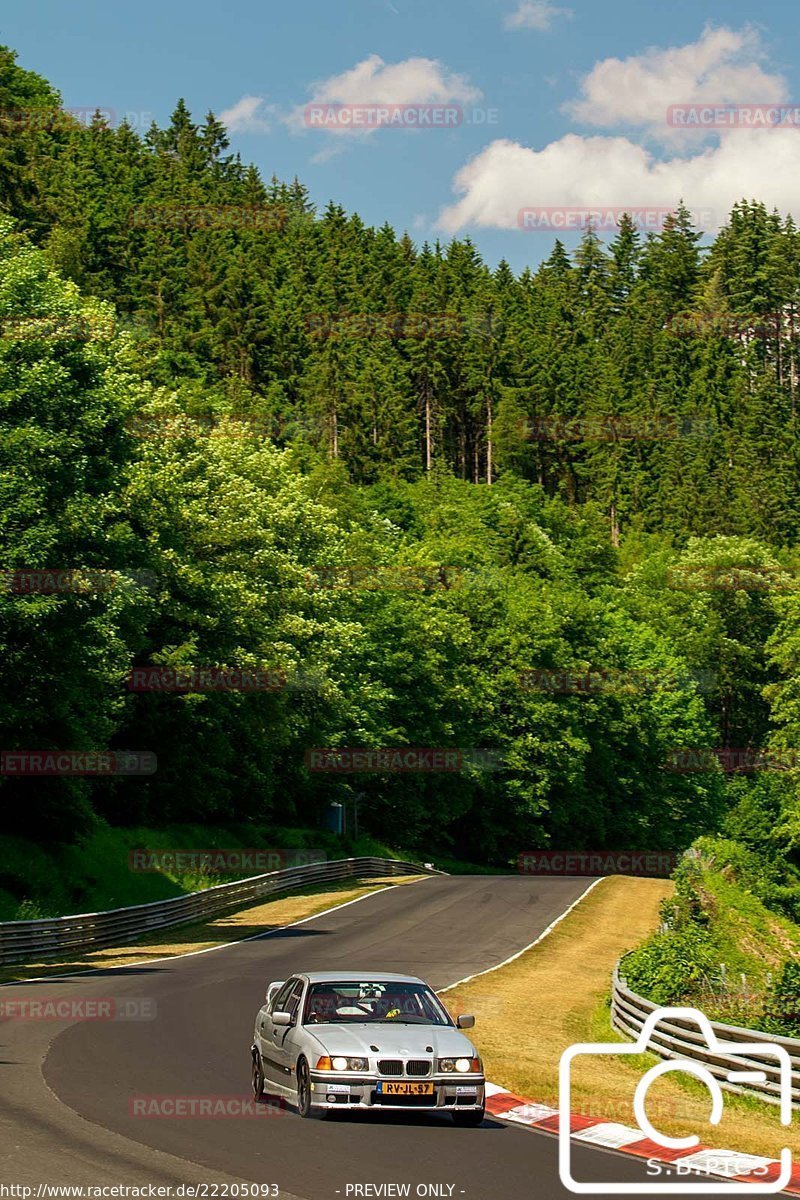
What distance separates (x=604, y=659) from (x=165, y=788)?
44.2 m

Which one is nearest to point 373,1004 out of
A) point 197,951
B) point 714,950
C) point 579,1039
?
point 579,1039

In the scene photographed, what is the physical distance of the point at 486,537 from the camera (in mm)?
113812

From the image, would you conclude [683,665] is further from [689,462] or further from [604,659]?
[689,462]

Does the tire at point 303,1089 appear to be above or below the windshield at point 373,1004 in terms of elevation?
below

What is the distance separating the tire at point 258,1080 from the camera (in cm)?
1603

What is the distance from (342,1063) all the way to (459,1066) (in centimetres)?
121

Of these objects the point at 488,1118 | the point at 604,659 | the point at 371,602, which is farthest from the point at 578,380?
the point at 488,1118

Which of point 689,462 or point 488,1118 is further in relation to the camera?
point 689,462

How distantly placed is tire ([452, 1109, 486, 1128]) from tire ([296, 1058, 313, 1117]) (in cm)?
149

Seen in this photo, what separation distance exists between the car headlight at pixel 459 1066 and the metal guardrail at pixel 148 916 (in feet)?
69.0

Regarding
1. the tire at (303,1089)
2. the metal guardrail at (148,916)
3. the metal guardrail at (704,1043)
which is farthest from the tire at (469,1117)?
the metal guardrail at (148,916)

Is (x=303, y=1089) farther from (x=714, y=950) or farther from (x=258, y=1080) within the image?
(x=714, y=950)

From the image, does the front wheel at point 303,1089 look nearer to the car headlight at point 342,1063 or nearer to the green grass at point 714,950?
the car headlight at point 342,1063

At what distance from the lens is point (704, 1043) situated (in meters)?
21.1
